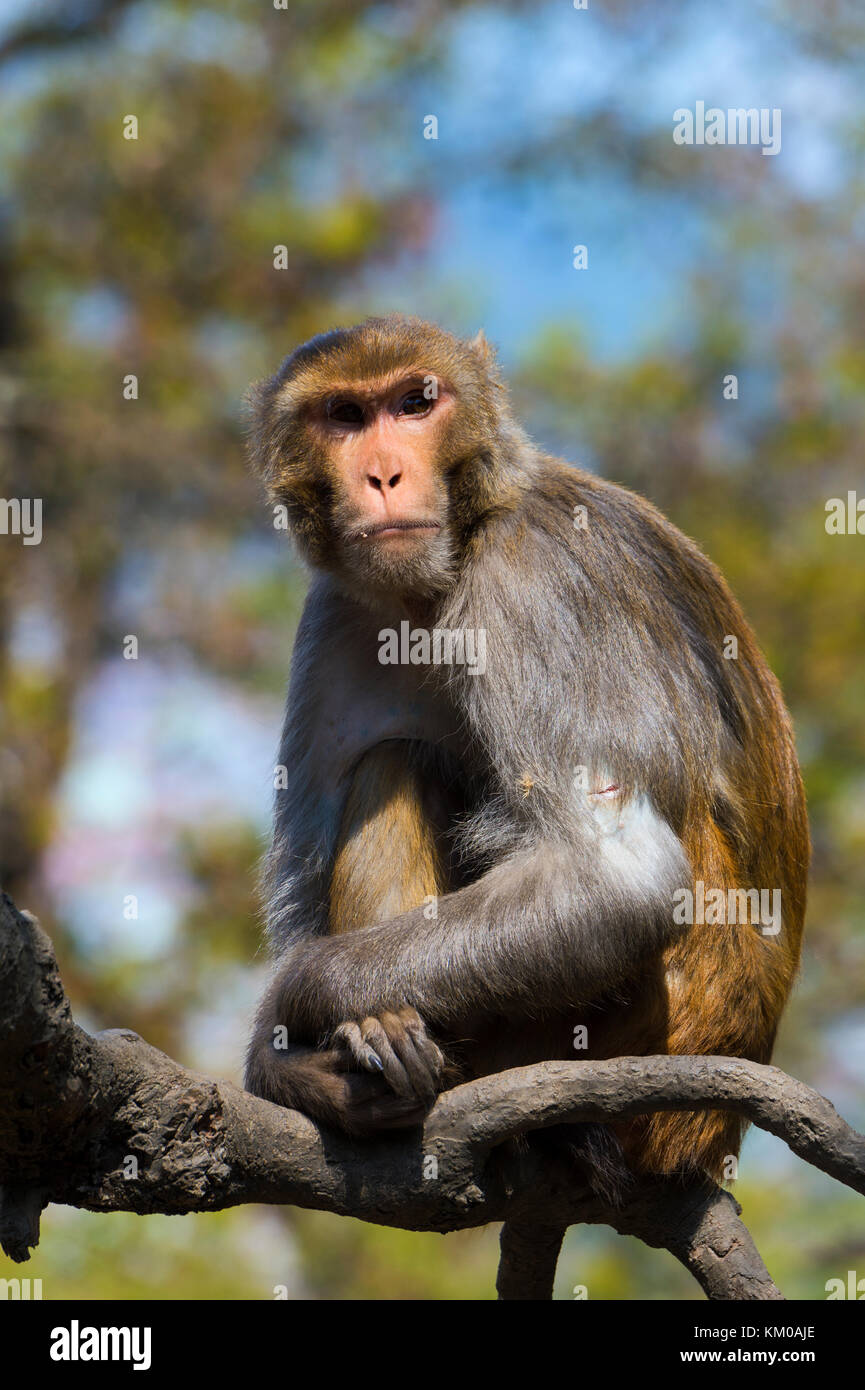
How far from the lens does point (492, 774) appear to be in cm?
555

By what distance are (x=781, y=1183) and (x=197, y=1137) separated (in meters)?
12.5

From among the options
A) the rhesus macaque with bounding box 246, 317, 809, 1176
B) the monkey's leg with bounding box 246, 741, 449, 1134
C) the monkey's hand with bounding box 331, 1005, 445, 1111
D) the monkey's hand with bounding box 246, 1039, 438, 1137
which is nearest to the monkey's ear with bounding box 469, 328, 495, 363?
the rhesus macaque with bounding box 246, 317, 809, 1176

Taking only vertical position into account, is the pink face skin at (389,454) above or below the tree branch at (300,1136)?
above

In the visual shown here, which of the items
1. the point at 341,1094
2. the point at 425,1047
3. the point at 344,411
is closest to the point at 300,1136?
the point at 341,1094

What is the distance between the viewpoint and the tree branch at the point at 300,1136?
12.7 ft

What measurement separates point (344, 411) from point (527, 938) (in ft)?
7.05

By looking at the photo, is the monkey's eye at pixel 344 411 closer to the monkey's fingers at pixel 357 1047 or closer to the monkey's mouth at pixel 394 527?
the monkey's mouth at pixel 394 527

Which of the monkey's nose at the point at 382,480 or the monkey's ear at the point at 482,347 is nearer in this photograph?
the monkey's nose at the point at 382,480

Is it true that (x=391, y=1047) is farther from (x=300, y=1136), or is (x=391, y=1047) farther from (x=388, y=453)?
(x=388, y=453)

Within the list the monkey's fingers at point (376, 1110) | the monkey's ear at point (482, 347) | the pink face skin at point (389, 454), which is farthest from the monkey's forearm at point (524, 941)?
the monkey's ear at point (482, 347)

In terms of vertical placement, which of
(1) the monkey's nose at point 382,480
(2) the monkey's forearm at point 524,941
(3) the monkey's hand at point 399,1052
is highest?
(1) the monkey's nose at point 382,480

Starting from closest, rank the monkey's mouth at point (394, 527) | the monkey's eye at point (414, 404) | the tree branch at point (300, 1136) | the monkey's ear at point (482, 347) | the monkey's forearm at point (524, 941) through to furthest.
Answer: the tree branch at point (300, 1136), the monkey's forearm at point (524, 941), the monkey's mouth at point (394, 527), the monkey's eye at point (414, 404), the monkey's ear at point (482, 347)

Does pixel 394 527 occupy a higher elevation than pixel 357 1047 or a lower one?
higher

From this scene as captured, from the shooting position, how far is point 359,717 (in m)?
5.92
